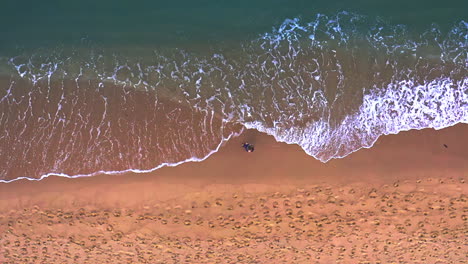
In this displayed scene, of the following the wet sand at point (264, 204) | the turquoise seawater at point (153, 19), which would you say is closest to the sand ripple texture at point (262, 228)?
the wet sand at point (264, 204)

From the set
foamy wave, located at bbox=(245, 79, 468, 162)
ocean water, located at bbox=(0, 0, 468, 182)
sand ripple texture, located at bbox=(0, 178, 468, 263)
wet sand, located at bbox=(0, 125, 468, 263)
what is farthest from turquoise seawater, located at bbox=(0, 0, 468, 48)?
sand ripple texture, located at bbox=(0, 178, 468, 263)

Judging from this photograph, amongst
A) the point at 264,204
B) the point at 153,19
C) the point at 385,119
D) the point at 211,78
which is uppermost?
the point at 153,19

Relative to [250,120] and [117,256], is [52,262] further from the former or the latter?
[250,120]

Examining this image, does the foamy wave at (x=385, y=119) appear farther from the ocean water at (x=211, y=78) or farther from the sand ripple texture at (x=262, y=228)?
the sand ripple texture at (x=262, y=228)

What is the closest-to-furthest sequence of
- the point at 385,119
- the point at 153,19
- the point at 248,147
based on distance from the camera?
the point at 248,147 < the point at 385,119 < the point at 153,19

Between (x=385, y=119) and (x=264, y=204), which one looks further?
(x=385, y=119)

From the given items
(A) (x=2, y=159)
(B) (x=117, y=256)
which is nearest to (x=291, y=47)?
(B) (x=117, y=256)

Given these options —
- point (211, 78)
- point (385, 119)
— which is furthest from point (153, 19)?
point (385, 119)

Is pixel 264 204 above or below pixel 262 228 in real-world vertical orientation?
above

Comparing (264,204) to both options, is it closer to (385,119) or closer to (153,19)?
(385,119)
